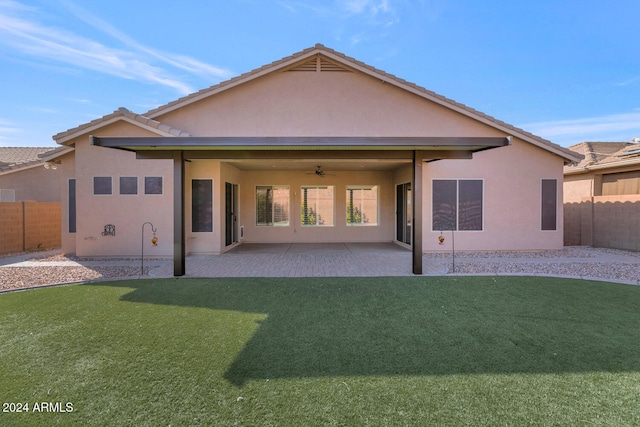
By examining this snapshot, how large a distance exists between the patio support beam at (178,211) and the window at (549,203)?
11.6m

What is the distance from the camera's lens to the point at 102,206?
1048 cm

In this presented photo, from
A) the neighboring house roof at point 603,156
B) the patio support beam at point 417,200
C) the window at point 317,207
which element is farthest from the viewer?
the window at point 317,207

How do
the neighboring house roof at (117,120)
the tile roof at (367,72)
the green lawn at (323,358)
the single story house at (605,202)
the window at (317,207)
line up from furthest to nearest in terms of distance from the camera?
the window at (317,207) < the single story house at (605,202) < the tile roof at (367,72) < the neighboring house roof at (117,120) < the green lawn at (323,358)

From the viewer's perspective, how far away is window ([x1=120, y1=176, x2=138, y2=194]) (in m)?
10.5

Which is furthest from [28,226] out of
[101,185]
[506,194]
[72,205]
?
[506,194]

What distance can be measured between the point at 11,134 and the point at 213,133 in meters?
24.2

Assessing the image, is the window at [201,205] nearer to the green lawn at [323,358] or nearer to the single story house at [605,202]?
the green lawn at [323,358]

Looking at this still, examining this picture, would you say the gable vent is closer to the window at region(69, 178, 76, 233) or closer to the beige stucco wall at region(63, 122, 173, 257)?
the beige stucco wall at region(63, 122, 173, 257)

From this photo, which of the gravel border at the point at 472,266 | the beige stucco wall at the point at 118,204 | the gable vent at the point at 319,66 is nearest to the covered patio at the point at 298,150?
the gravel border at the point at 472,266

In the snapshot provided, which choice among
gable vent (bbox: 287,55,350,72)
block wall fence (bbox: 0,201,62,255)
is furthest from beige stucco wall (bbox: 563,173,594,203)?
block wall fence (bbox: 0,201,62,255)

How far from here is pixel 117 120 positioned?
10180mm

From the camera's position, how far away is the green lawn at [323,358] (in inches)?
108

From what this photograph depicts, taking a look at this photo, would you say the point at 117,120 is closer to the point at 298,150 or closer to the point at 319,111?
the point at 298,150

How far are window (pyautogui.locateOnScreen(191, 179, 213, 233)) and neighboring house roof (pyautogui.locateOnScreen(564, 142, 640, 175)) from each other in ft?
45.7
